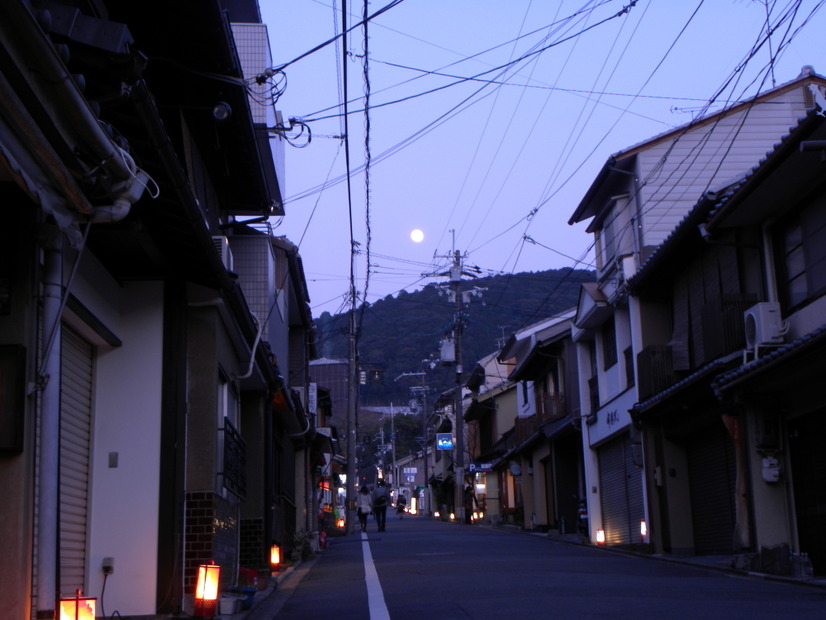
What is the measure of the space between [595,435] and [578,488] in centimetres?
610

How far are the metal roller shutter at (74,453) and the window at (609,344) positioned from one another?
17.9 m

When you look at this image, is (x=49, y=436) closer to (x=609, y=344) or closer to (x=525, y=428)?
(x=609, y=344)

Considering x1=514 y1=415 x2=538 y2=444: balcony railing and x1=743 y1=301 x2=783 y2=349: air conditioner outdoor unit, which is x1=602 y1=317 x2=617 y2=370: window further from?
x1=743 y1=301 x2=783 y2=349: air conditioner outdoor unit

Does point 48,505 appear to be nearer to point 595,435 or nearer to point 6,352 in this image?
point 6,352

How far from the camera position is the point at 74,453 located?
9.42 m

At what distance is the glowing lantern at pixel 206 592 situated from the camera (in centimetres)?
959

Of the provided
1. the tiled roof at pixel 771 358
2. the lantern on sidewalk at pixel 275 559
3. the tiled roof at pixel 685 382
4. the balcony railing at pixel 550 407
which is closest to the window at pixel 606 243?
the tiled roof at pixel 685 382

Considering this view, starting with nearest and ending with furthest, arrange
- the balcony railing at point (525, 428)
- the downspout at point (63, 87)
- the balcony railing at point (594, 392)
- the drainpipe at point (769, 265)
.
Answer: the downspout at point (63, 87)
the drainpipe at point (769, 265)
the balcony railing at point (594, 392)
the balcony railing at point (525, 428)

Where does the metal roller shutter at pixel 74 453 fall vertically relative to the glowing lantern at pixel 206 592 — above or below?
above

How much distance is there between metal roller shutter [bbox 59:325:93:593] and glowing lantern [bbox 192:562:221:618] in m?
1.13

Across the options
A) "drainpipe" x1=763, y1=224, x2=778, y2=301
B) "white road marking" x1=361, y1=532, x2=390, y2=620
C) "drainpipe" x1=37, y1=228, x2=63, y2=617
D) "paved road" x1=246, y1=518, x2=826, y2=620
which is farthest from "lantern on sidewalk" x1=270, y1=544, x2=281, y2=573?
"drainpipe" x1=37, y1=228, x2=63, y2=617

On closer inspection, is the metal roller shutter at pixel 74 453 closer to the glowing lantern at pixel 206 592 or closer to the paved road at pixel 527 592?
the glowing lantern at pixel 206 592

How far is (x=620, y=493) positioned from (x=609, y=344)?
4.01 metres

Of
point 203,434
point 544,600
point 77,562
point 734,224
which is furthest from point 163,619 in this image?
point 734,224
